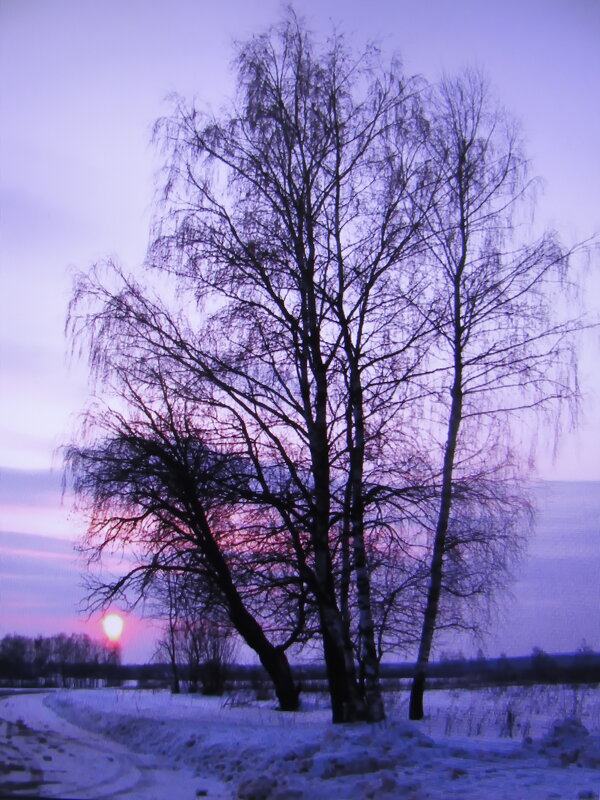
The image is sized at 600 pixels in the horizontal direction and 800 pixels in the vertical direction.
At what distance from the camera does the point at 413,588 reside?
15773 mm

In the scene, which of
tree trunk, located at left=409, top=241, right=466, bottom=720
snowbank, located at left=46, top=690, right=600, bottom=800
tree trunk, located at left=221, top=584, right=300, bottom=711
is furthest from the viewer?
tree trunk, located at left=221, top=584, right=300, bottom=711

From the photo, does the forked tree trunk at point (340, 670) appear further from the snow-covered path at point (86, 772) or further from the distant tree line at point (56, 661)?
the distant tree line at point (56, 661)

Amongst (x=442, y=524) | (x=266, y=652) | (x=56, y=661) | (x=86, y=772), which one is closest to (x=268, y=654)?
(x=266, y=652)

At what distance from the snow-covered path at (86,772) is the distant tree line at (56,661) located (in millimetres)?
55174

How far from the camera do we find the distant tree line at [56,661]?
248 feet

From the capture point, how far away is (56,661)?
10300 cm

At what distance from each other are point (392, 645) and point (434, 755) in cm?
775

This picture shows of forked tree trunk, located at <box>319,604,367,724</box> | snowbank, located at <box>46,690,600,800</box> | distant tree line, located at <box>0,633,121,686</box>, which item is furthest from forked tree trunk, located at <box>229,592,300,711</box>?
distant tree line, located at <box>0,633,121,686</box>

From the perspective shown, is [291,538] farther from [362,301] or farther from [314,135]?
[314,135]

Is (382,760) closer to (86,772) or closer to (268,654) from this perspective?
(86,772)

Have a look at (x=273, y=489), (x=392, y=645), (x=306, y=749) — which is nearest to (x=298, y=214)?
(x=273, y=489)

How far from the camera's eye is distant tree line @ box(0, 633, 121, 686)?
75.6 meters

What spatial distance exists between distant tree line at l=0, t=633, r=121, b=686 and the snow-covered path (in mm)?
55174

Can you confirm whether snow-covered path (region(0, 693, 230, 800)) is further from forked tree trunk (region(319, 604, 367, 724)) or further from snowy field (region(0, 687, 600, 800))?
forked tree trunk (region(319, 604, 367, 724))
